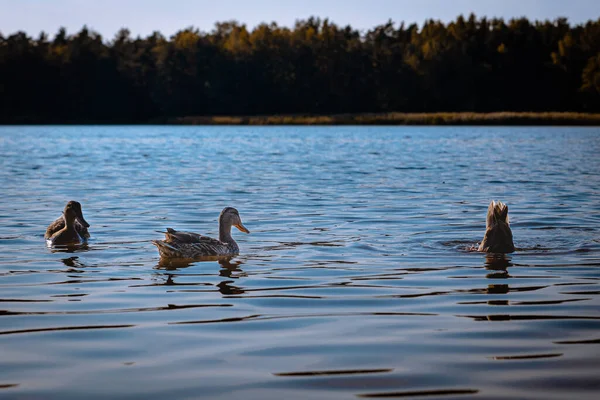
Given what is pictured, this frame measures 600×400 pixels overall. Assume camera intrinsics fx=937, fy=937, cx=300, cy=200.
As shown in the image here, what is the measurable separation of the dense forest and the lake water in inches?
3749

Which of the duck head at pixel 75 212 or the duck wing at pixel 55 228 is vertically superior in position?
the duck head at pixel 75 212

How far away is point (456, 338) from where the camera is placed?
6.98m

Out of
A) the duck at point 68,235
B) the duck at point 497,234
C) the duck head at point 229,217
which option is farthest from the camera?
the duck at point 68,235

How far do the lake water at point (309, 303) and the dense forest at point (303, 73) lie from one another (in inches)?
3749

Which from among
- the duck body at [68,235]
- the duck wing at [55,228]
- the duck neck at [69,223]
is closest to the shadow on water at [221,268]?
the duck body at [68,235]

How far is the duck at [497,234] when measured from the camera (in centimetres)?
1149

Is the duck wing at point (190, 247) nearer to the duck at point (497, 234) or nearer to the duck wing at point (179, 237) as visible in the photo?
the duck wing at point (179, 237)

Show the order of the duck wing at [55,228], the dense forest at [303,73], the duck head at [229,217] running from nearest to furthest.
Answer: the duck head at [229,217]
the duck wing at [55,228]
the dense forest at [303,73]

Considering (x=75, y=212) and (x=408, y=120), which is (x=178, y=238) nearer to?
(x=75, y=212)

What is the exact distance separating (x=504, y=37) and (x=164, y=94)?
43.5 m

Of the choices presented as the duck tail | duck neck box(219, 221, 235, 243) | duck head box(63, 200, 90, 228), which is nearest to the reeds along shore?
duck head box(63, 200, 90, 228)

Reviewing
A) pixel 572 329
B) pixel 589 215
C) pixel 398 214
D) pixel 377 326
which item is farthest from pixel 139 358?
pixel 589 215

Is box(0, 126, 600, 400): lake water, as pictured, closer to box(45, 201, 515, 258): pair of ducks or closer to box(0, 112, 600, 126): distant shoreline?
box(45, 201, 515, 258): pair of ducks

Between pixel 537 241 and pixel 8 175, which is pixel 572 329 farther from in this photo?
pixel 8 175
